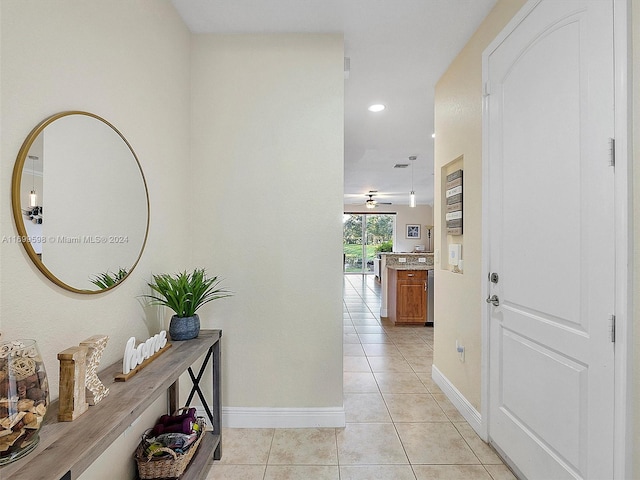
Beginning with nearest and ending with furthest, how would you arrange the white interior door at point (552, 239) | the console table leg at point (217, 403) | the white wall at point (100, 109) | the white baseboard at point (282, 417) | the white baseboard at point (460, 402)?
the white wall at point (100, 109)
the white interior door at point (552, 239)
the console table leg at point (217, 403)
the white baseboard at point (460, 402)
the white baseboard at point (282, 417)

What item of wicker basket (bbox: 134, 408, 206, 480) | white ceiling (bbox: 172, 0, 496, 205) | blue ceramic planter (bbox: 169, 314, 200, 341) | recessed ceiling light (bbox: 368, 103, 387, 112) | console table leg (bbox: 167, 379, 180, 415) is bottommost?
wicker basket (bbox: 134, 408, 206, 480)

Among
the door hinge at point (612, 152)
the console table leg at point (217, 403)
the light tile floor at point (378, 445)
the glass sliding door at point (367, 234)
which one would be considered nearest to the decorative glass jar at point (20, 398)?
the console table leg at point (217, 403)

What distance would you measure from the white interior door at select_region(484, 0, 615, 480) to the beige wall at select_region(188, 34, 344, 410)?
956mm

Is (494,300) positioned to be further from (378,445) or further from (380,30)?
(380,30)

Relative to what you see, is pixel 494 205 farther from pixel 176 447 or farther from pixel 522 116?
pixel 176 447

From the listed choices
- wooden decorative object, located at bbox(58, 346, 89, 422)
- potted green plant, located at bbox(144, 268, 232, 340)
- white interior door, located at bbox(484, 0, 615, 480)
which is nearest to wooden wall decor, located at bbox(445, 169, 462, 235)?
white interior door, located at bbox(484, 0, 615, 480)

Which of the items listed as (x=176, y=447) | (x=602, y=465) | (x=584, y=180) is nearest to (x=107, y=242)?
(x=176, y=447)

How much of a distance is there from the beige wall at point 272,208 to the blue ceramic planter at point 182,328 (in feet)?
1.61

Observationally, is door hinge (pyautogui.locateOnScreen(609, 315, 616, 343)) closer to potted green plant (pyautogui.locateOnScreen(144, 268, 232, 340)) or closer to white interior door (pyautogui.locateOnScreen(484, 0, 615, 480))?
white interior door (pyautogui.locateOnScreen(484, 0, 615, 480))

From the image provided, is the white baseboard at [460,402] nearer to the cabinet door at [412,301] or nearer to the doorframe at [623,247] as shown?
the doorframe at [623,247]

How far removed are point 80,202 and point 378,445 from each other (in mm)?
2003

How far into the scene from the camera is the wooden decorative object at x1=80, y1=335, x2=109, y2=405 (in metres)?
1.12

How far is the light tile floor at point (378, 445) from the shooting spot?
1856 millimetres

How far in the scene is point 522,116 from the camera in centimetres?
177
